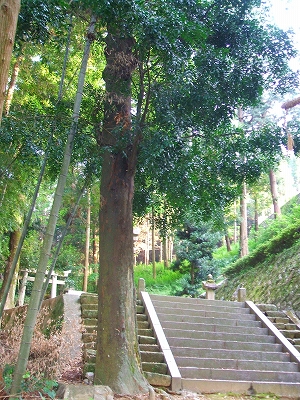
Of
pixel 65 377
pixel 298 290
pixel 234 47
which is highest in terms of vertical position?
pixel 234 47

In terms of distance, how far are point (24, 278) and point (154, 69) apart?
12.9 m

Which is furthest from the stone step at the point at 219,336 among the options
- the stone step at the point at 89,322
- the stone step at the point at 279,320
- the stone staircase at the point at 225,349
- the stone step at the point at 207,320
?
the stone step at the point at 89,322

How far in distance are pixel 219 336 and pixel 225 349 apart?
0.50 m

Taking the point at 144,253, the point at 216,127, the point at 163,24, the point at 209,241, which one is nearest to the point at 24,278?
the point at 209,241

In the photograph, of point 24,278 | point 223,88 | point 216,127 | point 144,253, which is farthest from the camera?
point 144,253

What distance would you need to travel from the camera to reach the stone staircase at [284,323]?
9120mm

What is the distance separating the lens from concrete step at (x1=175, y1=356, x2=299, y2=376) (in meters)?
7.49

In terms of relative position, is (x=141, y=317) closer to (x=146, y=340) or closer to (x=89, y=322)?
(x=146, y=340)

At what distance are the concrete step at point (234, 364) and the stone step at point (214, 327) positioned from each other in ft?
3.94

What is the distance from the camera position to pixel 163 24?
A: 493 cm

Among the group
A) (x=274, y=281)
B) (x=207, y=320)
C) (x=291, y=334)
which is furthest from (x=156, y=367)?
(x=274, y=281)

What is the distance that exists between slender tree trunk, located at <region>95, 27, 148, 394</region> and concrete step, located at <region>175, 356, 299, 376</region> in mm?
2106

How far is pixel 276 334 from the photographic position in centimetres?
884

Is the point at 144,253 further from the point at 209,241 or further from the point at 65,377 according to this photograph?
the point at 65,377
